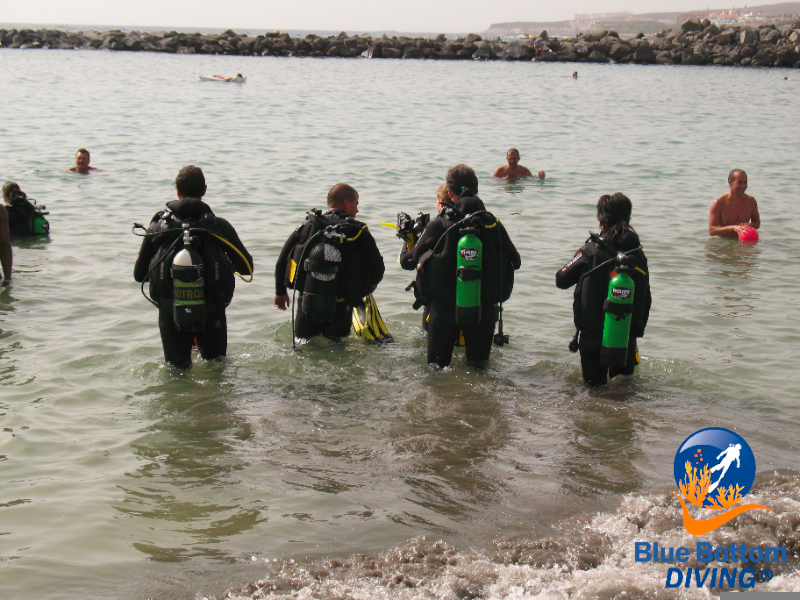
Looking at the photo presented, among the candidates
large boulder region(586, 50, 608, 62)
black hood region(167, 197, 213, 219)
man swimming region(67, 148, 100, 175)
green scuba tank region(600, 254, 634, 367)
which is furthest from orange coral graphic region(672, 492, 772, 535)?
large boulder region(586, 50, 608, 62)

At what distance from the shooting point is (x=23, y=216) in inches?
378

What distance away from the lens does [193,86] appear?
34.9 metres

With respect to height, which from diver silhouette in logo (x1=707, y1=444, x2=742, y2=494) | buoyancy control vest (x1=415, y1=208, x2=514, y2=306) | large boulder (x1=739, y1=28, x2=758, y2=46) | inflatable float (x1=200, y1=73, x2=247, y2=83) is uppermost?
large boulder (x1=739, y1=28, x2=758, y2=46)

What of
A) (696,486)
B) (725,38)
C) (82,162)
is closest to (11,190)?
(82,162)

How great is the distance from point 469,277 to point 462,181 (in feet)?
2.34

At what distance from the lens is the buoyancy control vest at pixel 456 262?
5.15 meters

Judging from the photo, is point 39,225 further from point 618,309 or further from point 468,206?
point 618,309

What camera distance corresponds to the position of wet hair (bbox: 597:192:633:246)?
4.86 m

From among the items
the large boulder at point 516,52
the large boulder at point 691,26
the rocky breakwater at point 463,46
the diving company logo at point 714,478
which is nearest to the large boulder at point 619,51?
the rocky breakwater at point 463,46

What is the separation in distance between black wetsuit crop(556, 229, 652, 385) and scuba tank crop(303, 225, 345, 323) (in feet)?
5.58

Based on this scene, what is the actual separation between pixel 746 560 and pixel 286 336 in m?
4.51

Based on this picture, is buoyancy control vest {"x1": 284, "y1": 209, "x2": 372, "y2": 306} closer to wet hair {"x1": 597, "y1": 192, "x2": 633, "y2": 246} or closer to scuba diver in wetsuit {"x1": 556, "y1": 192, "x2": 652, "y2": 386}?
scuba diver in wetsuit {"x1": 556, "y1": 192, "x2": 652, "y2": 386}

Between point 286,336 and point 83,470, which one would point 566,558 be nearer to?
point 83,470

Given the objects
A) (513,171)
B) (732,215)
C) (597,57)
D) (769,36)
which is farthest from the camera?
(597,57)
